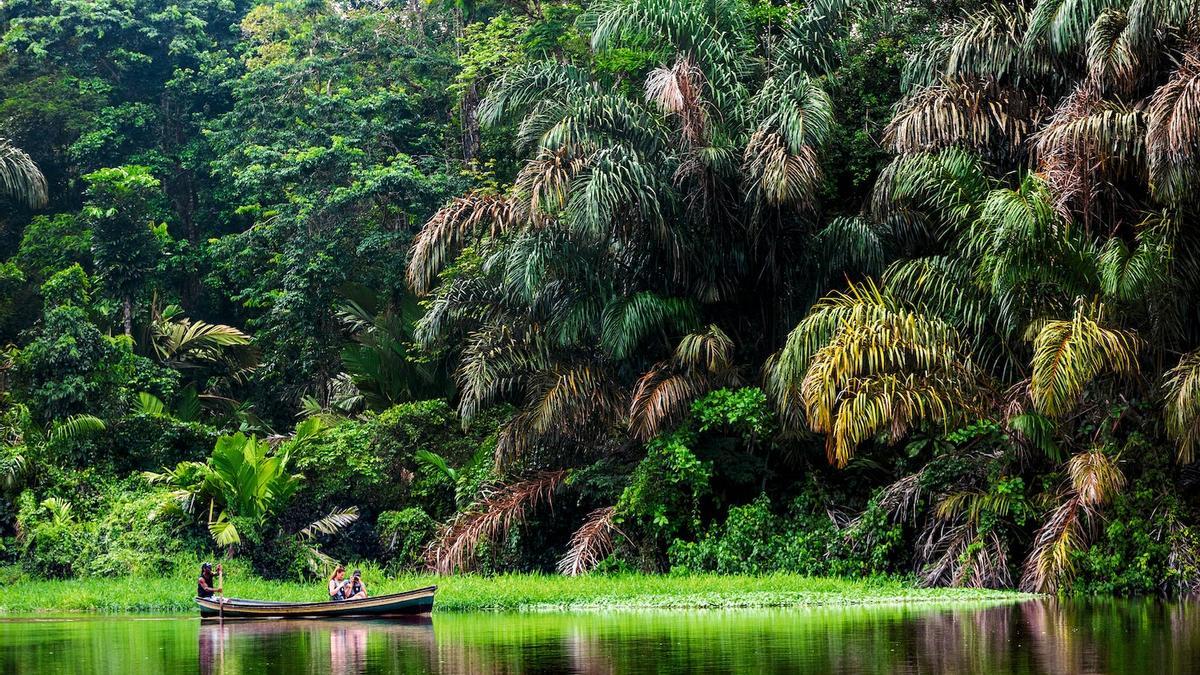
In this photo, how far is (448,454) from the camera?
83.6 feet

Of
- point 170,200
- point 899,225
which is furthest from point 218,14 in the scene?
point 899,225

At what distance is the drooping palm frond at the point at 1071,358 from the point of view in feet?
53.5

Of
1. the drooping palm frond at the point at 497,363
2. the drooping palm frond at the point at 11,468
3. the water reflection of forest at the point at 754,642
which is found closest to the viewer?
the water reflection of forest at the point at 754,642

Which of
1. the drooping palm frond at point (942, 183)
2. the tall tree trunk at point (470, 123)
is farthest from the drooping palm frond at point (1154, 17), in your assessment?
the tall tree trunk at point (470, 123)

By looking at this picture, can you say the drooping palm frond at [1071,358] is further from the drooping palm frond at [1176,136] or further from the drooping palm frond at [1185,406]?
the drooping palm frond at [1176,136]

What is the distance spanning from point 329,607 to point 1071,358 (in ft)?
31.0

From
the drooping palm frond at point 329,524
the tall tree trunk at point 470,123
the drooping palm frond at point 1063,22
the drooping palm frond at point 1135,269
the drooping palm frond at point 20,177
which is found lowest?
the drooping palm frond at point 329,524

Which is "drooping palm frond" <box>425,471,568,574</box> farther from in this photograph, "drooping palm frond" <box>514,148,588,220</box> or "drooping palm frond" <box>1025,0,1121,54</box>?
"drooping palm frond" <box>1025,0,1121,54</box>

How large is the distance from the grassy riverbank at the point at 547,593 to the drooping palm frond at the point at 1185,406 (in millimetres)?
2735

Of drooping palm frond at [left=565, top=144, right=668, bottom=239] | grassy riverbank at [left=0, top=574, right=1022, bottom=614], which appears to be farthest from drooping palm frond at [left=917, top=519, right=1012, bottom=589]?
drooping palm frond at [left=565, top=144, right=668, bottom=239]

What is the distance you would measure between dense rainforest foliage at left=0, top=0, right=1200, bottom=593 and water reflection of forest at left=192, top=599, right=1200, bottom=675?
3.00 m

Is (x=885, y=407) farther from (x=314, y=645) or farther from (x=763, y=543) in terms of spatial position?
(x=314, y=645)

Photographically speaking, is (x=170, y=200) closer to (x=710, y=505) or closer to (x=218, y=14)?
(x=218, y=14)

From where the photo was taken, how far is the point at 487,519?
22.4 m
